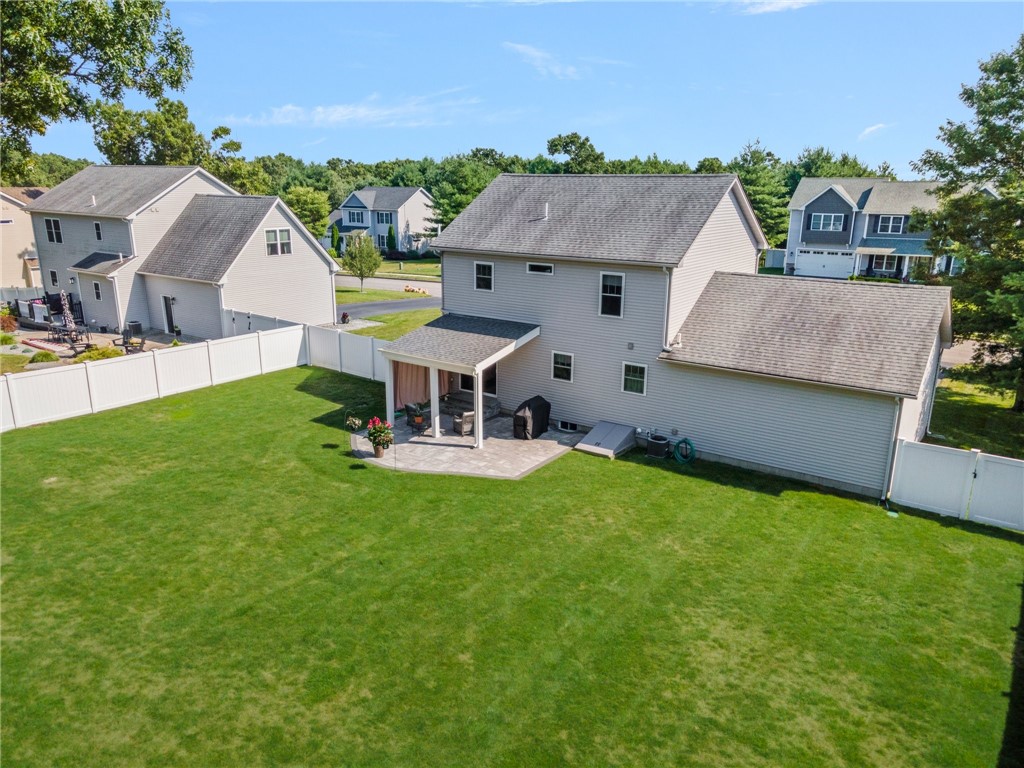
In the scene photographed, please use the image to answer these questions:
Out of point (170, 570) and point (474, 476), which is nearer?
point (170, 570)

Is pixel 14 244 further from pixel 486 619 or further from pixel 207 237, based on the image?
pixel 486 619

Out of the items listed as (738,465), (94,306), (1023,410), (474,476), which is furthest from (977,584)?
(94,306)

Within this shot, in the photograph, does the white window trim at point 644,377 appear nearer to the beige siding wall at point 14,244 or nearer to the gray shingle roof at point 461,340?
the gray shingle roof at point 461,340

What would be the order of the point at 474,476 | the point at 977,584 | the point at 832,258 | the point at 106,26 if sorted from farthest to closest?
the point at 832,258, the point at 106,26, the point at 474,476, the point at 977,584

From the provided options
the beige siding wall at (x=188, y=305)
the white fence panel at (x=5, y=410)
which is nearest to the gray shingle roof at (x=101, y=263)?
the beige siding wall at (x=188, y=305)

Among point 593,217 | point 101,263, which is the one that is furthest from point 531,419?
point 101,263

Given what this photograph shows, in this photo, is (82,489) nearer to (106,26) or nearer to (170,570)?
(170,570)

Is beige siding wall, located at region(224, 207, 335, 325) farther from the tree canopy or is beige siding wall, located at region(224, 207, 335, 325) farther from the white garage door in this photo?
the white garage door
